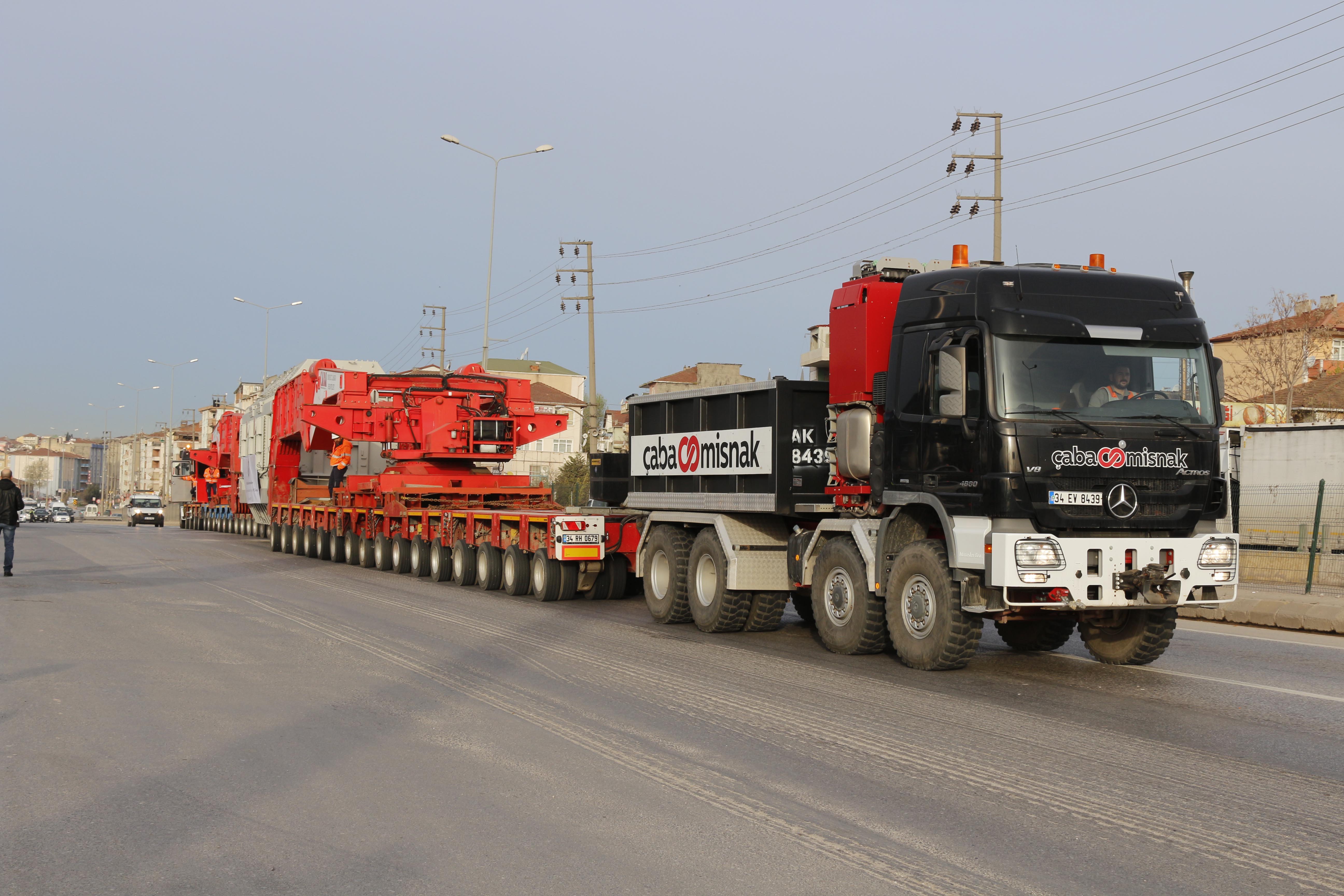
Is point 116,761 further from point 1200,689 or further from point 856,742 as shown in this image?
point 1200,689

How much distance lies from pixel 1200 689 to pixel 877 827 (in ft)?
17.1

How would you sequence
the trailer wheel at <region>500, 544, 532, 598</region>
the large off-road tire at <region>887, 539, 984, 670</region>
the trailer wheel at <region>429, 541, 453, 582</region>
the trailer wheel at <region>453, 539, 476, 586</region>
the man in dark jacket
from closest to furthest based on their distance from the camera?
the large off-road tire at <region>887, 539, 984, 670</region>
the trailer wheel at <region>500, 544, 532, 598</region>
the man in dark jacket
the trailer wheel at <region>453, 539, 476, 586</region>
the trailer wheel at <region>429, 541, 453, 582</region>

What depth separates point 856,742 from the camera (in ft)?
24.7

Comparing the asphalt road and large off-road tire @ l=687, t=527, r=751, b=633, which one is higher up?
large off-road tire @ l=687, t=527, r=751, b=633

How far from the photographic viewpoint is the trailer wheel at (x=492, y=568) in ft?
63.7

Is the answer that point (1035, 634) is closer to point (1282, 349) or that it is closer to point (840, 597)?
point (840, 597)

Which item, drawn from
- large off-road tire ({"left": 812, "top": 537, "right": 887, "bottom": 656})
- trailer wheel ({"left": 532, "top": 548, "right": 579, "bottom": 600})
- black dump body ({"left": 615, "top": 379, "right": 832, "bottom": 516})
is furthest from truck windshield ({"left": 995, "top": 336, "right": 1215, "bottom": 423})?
trailer wheel ({"left": 532, "top": 548, "right": 579, "bottom": 600})

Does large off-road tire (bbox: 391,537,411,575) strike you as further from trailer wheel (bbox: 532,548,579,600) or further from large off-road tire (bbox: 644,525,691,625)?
large off-road tire (bbox: 644,525,691,625)

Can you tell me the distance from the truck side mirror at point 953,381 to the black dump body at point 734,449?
2.32 meters

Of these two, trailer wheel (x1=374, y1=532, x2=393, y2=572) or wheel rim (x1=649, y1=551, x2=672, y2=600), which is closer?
wheel rim (x1=649, y1=551, x2=672, y2=600)

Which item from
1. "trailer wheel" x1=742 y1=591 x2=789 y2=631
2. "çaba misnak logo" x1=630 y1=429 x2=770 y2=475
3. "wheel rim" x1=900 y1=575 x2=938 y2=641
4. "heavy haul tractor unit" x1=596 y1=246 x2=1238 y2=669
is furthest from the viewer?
"trailer wheel" x1=742 y1=591 x2=789 y2=631

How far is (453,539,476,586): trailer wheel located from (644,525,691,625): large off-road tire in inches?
247

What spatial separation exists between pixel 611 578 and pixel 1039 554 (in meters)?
9.47

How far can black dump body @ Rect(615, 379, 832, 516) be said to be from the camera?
12320 millimetres
